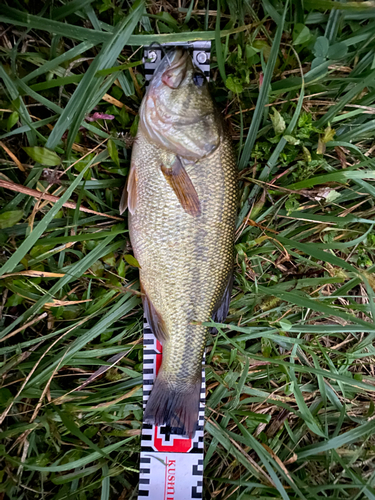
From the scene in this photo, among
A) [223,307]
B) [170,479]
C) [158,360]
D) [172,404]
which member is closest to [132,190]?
[223,307]

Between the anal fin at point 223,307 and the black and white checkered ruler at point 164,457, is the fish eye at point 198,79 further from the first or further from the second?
the black and white checkered ruler at point 164,457

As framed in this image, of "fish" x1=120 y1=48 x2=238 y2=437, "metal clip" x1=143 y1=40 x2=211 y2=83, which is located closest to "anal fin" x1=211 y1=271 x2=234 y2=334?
"fish" x1=120 y1=48 x2=238 y2=437

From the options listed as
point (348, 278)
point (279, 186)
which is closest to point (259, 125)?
point (279, 186)

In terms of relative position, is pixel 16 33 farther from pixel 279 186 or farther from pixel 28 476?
pixel 28 476

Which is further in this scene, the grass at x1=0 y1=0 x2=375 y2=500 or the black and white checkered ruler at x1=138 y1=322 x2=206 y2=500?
the black and white checkered ruler at x1=138 y1=322 x2=206 y2=500

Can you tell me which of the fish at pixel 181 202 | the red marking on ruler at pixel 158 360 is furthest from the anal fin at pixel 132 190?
the red marking on ruler at pixel 158 360

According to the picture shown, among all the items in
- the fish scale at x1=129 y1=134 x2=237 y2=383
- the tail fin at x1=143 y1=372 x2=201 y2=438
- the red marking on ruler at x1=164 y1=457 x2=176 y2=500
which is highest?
the fish scale at x1=129 y1=134 x2=237 y2=383

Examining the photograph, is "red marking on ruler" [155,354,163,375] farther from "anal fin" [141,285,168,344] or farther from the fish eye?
the fish eye

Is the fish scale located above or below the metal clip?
below
